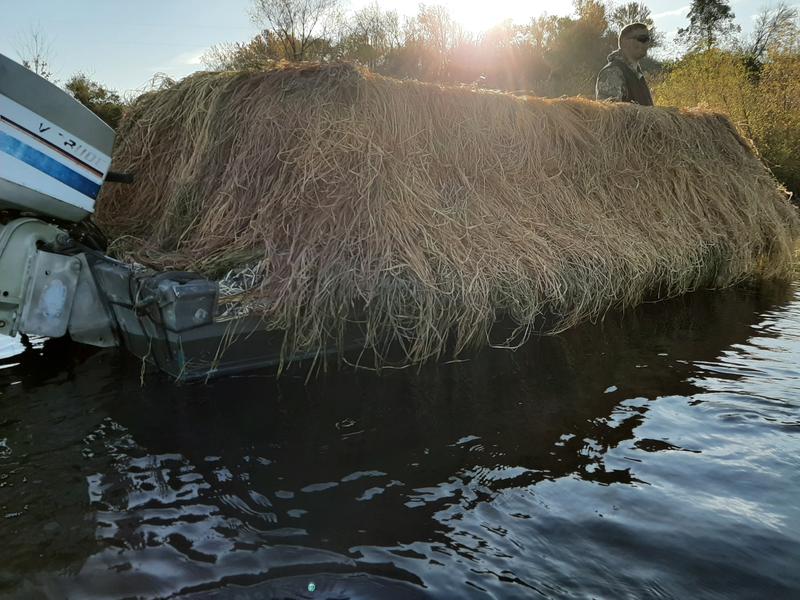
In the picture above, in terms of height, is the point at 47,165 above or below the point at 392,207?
above

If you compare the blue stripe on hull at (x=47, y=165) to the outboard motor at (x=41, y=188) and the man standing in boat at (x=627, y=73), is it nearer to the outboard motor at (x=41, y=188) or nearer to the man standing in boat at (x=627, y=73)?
the outboard motor at (x=41, y=188)

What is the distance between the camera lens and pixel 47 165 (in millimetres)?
3201

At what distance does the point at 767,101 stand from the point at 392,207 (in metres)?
13.4

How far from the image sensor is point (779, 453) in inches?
108

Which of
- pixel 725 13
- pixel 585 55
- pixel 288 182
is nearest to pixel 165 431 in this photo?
pixel 288 182

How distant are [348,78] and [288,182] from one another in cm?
89

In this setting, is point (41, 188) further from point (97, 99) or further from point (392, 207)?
point (97, 99)

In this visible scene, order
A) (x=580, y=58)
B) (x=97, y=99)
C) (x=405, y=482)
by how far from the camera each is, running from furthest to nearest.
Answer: (x=580, y=58), (x=97, y=99), (x=405, y=482)

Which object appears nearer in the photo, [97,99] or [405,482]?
[405,482]

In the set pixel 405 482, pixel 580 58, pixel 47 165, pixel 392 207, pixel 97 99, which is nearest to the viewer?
pixel 405 482

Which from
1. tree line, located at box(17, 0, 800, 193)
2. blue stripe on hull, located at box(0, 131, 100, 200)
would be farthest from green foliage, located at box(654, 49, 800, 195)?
blue stripe on hull, located at box(0, 131, 100, 200)

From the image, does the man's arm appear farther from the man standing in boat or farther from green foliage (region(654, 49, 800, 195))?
green foliage (region(654, 49, 800, 195))

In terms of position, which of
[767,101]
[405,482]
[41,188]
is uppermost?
[767,101]

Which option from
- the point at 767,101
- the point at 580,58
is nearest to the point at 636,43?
the point at 767,101
